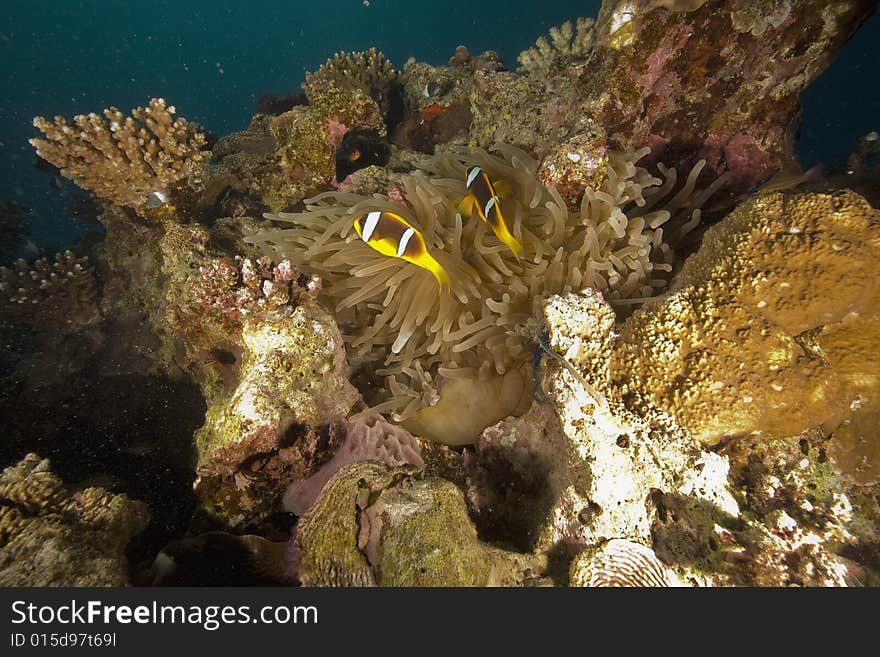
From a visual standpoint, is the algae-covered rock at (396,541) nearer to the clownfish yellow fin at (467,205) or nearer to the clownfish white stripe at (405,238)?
the clownfish white stripe at (405,238)

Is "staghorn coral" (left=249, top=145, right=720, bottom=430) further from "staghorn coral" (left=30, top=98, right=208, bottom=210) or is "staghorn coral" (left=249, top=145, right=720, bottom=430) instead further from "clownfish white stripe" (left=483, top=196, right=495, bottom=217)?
"staghorn coral" (left=30, top=98, right=208, bottom=210)

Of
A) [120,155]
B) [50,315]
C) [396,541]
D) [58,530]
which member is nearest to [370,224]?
[396,541]

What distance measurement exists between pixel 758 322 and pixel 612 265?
77 centimetres

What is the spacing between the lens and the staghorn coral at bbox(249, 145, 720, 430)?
261cm

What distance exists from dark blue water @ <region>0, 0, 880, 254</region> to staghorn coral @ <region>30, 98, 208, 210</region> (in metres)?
42.5

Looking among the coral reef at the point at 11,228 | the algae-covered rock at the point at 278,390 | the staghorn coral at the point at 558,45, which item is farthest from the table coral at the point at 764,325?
the coral reef at the point at 11,228

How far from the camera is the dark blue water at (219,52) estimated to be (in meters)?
52.9

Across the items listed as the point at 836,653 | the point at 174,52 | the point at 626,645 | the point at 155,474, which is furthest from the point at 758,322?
the point at 174,52

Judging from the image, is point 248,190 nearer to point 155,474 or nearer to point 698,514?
point 155,474

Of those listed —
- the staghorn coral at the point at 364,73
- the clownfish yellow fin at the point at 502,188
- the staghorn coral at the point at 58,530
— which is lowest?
the staghorn coral at the point at 58,530

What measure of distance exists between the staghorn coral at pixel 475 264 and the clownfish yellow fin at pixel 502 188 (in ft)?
0.15

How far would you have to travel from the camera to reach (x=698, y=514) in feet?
6.72

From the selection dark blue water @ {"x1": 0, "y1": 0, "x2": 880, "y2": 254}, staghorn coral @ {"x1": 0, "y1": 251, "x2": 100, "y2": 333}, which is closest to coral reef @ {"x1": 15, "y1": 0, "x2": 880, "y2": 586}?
staghorn coral @ {"x1": 0, "y1": 251, "x2": 100, "y2": 333}

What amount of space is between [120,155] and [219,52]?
367ft
